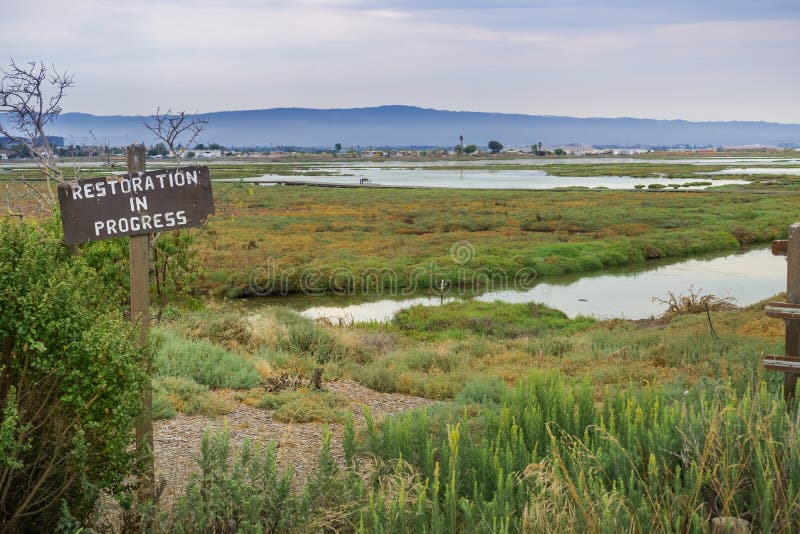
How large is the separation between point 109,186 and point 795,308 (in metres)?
5.59

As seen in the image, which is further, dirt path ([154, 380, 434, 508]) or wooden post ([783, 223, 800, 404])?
wooden post ([783, 223, 800, 404])

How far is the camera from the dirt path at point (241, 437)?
5875mm

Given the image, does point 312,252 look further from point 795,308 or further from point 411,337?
point 795,308

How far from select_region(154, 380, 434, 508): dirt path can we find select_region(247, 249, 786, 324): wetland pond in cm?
1191

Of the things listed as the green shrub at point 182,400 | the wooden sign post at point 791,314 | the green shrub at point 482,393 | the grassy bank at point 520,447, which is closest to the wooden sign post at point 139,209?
the grassy bank at point 520,447

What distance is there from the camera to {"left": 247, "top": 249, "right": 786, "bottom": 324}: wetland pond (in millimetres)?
22953

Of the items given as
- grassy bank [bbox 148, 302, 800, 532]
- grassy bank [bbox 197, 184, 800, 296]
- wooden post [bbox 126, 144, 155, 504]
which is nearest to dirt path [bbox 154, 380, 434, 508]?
grassy bank [bbox 148, 302, 800, 532]

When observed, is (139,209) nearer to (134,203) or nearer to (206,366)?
(134,203)

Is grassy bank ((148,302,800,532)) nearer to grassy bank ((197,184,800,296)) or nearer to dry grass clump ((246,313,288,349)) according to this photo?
dry grass clump ((246,313,288,349))

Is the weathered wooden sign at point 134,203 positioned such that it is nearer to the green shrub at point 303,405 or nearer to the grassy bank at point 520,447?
the grassy bank at point 520,447

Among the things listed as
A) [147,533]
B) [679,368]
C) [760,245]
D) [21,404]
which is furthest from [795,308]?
[760,245]

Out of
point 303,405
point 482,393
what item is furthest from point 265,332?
point 482,393

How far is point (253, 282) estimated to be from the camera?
2633 cm

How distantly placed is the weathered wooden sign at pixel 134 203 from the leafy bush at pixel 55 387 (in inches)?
30.4
